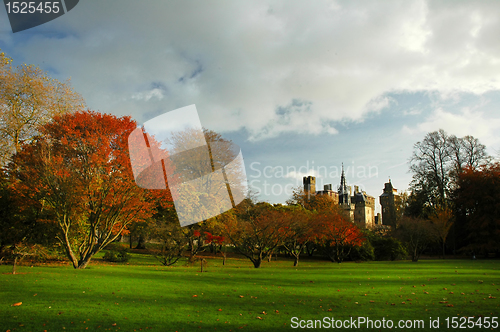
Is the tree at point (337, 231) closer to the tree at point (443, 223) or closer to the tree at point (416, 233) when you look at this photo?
the tree at point (416, 233)

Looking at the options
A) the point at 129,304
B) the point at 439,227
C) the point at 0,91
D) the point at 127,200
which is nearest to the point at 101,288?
the point at 129,304

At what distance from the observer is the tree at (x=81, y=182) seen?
15250 millimetres

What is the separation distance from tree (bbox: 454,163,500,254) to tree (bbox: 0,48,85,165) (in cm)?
4128

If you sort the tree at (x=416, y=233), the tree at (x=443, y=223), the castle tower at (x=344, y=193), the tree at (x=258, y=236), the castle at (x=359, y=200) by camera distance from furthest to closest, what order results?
the castle tower at (x=344, y=193)
the castle at (x=359, y=200)
the tree at (x=443, y=223)
the tree at (x=416, y=233)
the tree at (x=258, y=236)

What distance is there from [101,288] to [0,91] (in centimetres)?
2082

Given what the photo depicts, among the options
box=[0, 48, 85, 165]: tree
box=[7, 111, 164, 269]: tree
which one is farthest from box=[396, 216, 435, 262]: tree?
box=[0, 48, 85, 165]: tree

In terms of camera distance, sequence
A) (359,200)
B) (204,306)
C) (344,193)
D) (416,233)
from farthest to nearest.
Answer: (359,200) → (344,193) → (416,233) → (204,306)

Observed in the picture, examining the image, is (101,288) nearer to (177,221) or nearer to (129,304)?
(129,304)

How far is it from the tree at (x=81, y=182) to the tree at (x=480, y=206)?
32957 mm

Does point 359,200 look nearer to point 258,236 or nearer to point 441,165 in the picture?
point 441,165

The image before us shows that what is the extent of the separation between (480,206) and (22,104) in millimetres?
44953

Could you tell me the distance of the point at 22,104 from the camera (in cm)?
2325

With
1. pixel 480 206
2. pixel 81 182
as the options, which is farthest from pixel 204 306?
pixel 480 206

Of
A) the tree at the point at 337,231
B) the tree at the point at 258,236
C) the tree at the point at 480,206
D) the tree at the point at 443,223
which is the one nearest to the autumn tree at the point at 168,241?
the tree at the point at 258,236
